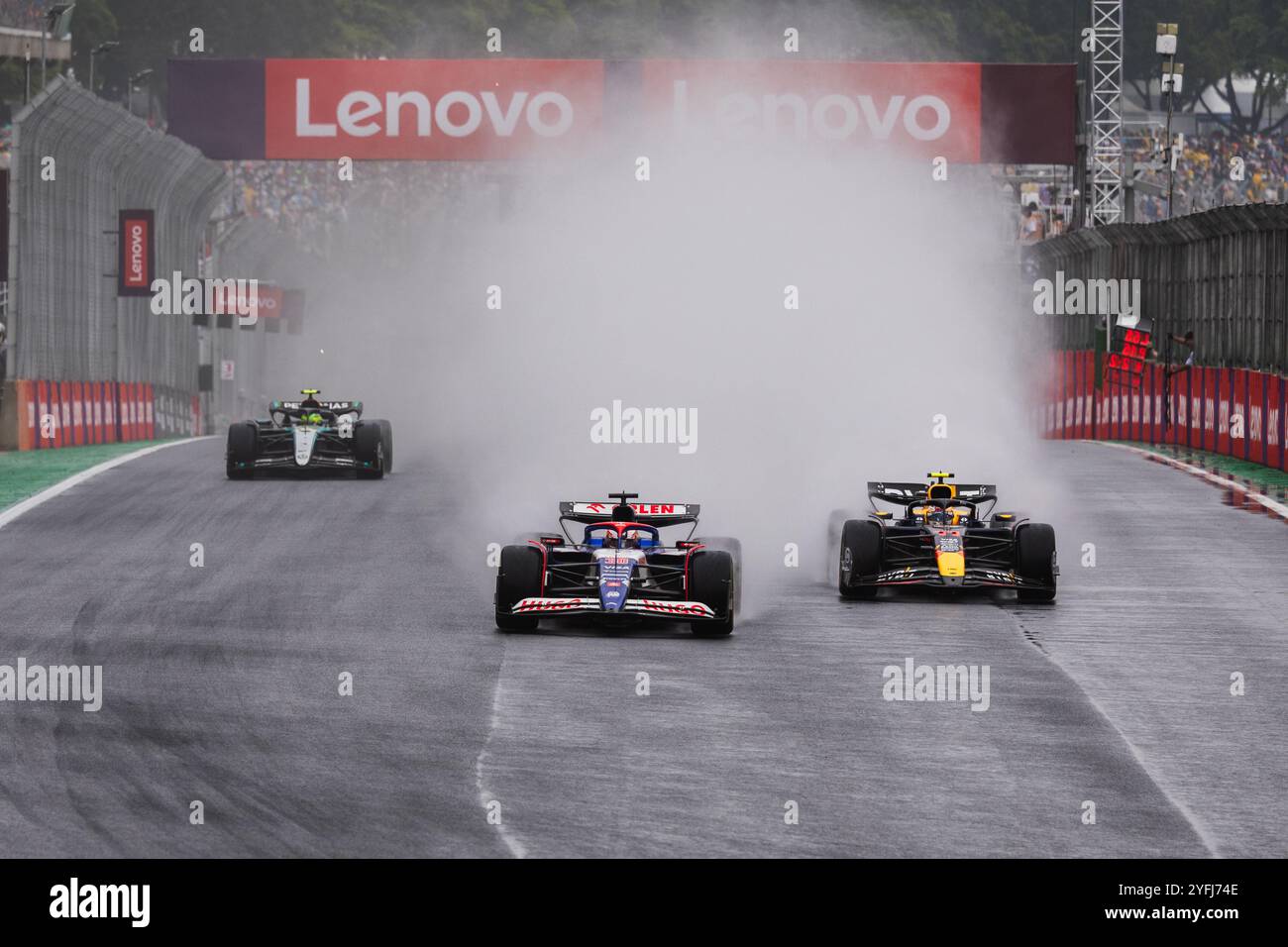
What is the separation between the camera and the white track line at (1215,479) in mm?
23173

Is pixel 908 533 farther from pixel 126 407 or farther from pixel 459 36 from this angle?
pixel 459 36

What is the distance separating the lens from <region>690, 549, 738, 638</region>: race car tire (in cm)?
1473

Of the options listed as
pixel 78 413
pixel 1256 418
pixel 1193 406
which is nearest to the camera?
pixel 1256 418

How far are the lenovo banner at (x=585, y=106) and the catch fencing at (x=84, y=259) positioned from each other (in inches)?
64.7

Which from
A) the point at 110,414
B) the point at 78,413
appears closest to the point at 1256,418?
the point at 78,413

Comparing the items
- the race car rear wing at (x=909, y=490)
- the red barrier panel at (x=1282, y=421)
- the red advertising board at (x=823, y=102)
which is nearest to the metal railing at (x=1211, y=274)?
the red barrier panel at (x=1282, y=421)

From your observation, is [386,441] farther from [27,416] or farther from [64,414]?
[64,414]

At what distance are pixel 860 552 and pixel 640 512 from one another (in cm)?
181

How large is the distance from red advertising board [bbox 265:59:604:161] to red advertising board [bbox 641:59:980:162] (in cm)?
156

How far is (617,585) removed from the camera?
14.7 m

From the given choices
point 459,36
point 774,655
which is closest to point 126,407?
point 774,655

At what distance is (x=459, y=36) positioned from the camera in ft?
268

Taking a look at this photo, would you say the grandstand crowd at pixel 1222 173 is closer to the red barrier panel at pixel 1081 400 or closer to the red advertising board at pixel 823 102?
the red barrier panel at pixel 1081 400
